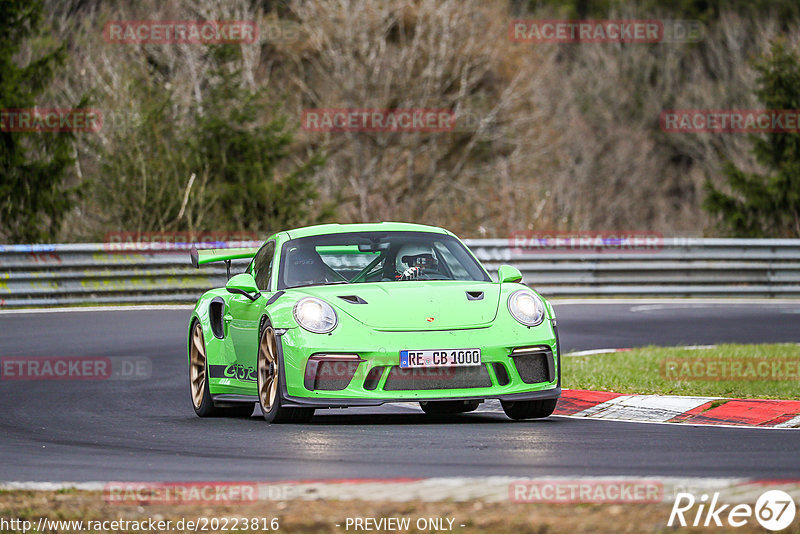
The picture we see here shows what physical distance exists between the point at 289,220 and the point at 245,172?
4.48 feet

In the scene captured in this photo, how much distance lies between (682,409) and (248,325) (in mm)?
3089

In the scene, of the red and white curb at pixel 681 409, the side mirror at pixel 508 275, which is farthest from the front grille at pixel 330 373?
the red and white curb at pixel 681 409

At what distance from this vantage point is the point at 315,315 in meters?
9.40

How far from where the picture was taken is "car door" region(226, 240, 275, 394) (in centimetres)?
1019

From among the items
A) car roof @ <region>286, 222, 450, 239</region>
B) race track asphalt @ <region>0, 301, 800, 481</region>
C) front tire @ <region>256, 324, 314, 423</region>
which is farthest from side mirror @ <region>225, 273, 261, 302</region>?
race track asphalt @ <region>0, 301, 800, 481</region>

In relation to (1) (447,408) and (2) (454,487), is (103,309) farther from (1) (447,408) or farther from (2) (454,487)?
(2) (454,487)

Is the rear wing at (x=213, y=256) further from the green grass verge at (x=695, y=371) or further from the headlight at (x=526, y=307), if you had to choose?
the green grass verge at (x=695, y=371)

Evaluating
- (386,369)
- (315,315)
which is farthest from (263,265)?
(386,369)

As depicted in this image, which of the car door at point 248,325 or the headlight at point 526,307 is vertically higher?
the headlight at point 526,307

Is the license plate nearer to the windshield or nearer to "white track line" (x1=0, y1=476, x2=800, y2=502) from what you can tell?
the windshield

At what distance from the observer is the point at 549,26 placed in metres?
52.8

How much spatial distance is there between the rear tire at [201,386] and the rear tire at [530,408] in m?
2.15

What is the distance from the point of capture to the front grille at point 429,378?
9.18 meters

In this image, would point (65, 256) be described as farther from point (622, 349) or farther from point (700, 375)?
point (700, 375)
